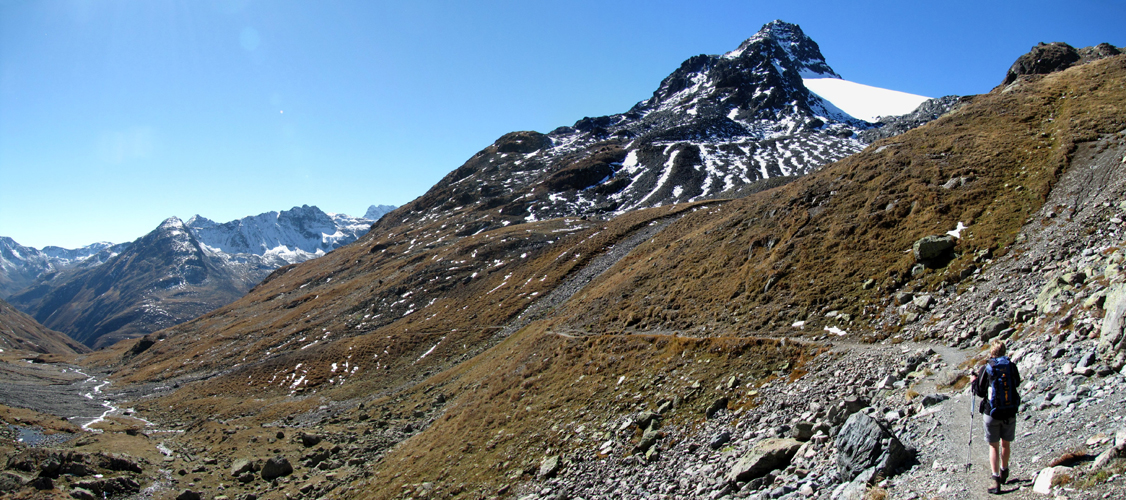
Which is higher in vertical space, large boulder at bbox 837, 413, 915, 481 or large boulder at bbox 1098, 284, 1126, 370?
large boulder at bbox 1098, 284, 1126, 370

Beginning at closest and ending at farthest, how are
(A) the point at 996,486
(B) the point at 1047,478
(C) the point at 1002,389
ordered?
(B) the point at 1047,478, (A) the point at 996,486, (C) the point at 1002,389

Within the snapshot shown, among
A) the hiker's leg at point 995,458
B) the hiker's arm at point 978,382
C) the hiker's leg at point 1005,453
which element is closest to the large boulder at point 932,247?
the hiker's arm at point 978,382

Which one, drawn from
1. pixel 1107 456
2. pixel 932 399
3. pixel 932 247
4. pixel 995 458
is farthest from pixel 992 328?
pixel 1107 456

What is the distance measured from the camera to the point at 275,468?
32.7 metres

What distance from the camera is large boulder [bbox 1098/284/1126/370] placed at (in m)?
10.7

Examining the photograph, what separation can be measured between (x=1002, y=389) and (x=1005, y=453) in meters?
1.26

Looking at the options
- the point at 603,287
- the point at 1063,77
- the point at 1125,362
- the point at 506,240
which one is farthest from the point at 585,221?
the point at 1125,362

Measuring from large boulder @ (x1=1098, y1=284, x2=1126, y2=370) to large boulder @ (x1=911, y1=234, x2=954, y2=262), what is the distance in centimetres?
1121

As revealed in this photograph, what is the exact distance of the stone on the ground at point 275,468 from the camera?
32.6 meters

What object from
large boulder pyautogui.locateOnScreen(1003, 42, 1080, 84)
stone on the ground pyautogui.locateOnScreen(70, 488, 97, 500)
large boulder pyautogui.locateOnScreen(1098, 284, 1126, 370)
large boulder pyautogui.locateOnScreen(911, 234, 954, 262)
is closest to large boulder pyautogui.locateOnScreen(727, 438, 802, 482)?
large boulder pyautogui.locateOnScreen(1098, 284, 1126, 370)

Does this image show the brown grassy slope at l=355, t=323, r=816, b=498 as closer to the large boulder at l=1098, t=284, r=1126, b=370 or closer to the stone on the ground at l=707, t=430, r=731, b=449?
the stone on the ground at l=707, t=430, r=731, b=449

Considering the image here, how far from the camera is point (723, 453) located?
53.3 feet

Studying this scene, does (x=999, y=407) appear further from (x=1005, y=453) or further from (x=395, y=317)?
(x=395, y=317)

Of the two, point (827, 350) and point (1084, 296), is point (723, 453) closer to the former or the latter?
point (827, 350)
